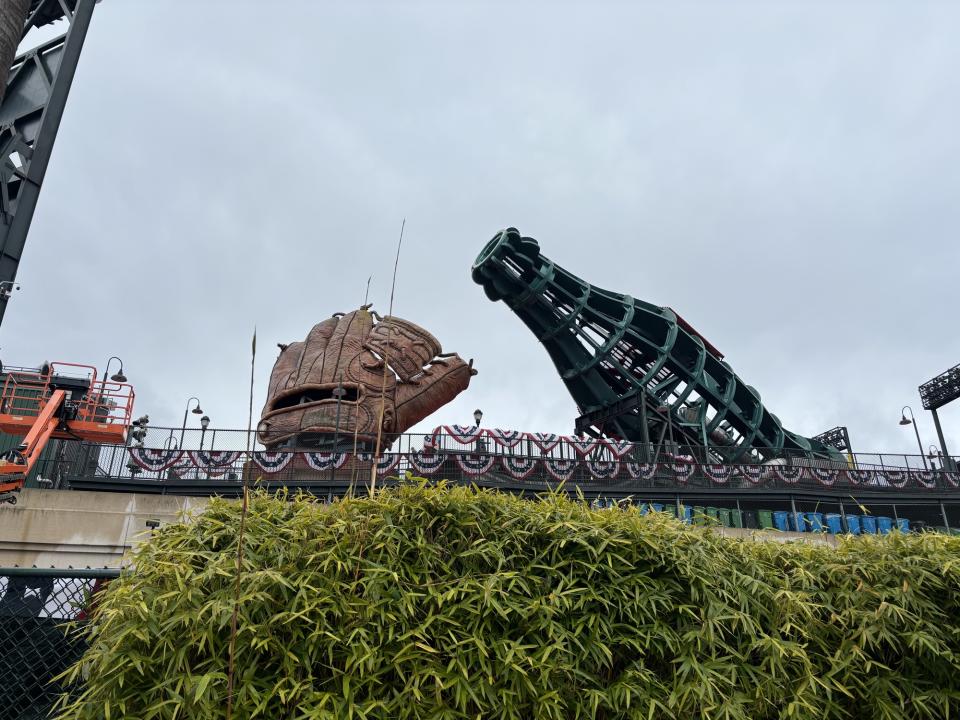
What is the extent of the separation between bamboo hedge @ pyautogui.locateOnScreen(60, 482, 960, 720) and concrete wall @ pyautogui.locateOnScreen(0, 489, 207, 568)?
32.8 ft

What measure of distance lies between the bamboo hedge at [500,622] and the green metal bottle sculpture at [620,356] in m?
25.5

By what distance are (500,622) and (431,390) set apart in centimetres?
1858

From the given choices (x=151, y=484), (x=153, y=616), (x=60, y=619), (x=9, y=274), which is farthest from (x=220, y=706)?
(x=151, y=484)

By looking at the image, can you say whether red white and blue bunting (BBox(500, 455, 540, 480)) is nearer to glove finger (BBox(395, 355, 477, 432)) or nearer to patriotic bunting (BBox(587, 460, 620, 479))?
patriotic bunting (BBox(587, 460, 620, 479))

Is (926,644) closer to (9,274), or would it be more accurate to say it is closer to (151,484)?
(9,274)

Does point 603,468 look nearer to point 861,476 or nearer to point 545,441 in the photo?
point 545,441

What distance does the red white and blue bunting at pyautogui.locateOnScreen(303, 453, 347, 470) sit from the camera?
743 inches

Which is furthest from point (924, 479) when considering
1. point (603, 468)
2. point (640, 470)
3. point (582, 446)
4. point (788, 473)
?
point (582, 446)

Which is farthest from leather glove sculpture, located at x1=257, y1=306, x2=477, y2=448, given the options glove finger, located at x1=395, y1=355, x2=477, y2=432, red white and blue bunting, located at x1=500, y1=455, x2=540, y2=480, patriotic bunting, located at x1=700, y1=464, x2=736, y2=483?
patriotic bunting, located at x1=700, y1=464, x2=736, y2=483

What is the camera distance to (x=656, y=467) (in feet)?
70.7

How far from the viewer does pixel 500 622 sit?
370 centimetres

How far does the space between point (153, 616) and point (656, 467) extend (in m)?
19.9

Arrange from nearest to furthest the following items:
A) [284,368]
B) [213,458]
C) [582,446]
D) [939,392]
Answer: [213,458], [582,446], [284,368], [939,392]

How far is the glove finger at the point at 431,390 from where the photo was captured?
22.1 m
